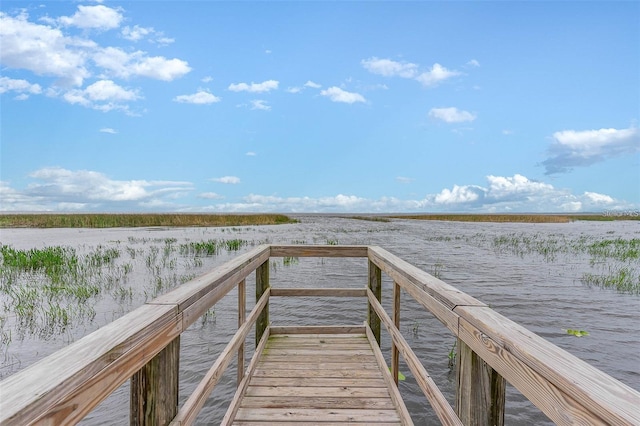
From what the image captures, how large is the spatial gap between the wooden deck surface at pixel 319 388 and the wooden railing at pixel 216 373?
2.56ft

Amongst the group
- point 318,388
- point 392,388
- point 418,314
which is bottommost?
point 418,314

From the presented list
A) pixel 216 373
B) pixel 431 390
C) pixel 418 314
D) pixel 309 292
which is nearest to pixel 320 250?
pixel 309 292

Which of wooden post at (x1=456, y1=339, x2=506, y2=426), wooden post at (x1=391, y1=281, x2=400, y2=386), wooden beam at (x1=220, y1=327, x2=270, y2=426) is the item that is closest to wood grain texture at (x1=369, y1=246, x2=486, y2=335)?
wooden post at (x1=391, y1=281, x2=400, y2=386)

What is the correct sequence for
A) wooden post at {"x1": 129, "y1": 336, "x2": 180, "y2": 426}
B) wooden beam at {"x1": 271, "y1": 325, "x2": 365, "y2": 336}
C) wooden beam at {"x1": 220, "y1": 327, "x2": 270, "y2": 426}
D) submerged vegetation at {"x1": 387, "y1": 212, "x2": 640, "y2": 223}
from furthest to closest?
1. submerged vegetation at {"x1": 387, "y1": 212, "x2": 640, "y2": 223}
2. wooden beam at {"x1": 271, "y1": 325, "x2": 365, "y2": 336}
3. wooden beam at {"x1": 220, "y1": 327, "x2": 270, "y2": 426}
4. wooden post at {"x1": 129, "y1": 336, "x2": 180, "y2": 426}

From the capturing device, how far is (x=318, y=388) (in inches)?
148

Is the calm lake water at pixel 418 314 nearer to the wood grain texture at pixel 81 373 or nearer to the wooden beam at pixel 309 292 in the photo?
the wooden beam at pixel 309 292

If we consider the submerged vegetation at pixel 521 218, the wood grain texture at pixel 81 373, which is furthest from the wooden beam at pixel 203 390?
the submerged vegetation at pixel 521 218

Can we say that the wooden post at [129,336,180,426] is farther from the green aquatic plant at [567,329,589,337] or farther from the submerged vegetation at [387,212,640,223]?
the submerged vegetation at [387,212,640,223]

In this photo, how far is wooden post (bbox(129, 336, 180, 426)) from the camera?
1685mm

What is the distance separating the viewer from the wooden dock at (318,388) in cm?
320

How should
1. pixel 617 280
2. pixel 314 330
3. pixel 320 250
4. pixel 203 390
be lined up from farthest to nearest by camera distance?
pixel 617 280
pixel 314 330
pixel 320 250
pixel 203 390

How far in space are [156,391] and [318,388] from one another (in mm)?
2340

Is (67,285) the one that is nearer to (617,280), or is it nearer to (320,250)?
(320,250)

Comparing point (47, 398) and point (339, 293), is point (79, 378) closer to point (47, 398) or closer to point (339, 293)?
point (47, 398)
